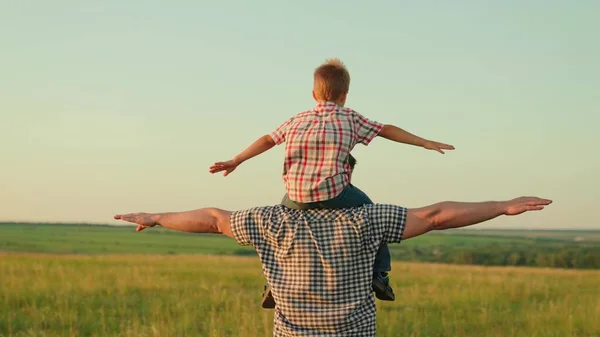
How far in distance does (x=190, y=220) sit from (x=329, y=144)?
1358mm

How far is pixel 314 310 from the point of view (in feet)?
19.8

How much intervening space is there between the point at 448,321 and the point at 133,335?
16.7 ft

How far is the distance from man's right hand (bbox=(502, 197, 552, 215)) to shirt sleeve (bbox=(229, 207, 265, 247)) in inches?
76.4

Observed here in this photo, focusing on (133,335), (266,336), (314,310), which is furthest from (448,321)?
(314,310)

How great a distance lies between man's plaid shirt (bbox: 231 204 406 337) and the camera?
592 centimetres

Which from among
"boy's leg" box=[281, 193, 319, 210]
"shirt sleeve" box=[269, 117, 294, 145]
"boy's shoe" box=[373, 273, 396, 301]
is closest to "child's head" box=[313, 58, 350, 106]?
"shirt sleeve" box=[269, 117, 294, 145]

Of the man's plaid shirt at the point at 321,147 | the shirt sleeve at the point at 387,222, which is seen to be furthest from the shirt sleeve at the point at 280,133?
the shirt sleeve at the point at 387,222

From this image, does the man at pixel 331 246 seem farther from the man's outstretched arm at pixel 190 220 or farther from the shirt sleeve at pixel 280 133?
the shirt sleeve at pixel 280 133

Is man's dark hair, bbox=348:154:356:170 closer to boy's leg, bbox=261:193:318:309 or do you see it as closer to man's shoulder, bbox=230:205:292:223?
boy's leg, bbox=261:193:318:309

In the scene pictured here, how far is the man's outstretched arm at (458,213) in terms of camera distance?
578 cm

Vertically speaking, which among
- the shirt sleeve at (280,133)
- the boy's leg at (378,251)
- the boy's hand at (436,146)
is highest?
the shirt sleeve at (280,133)

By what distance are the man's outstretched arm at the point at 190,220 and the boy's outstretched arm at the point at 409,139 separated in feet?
4.87

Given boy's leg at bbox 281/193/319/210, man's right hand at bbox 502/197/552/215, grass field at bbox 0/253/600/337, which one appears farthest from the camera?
grass field at bbox 0/253/600/337

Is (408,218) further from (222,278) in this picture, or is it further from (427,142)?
(222,278)
